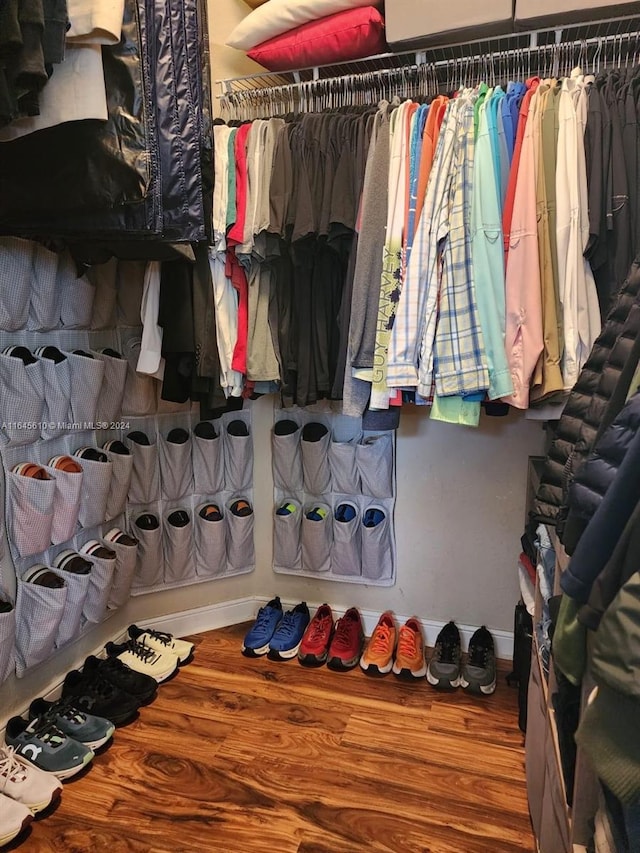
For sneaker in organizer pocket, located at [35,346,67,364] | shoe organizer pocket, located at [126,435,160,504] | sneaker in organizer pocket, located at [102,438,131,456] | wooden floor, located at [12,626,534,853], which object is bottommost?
wooden floor, located at [12,626,534,853]

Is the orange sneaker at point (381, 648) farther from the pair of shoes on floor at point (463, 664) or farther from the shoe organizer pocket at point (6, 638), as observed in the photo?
the shoe organizer pocket at point (6, 638)

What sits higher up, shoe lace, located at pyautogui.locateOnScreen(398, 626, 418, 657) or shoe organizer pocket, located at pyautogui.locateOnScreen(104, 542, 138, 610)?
shoe organizer pocket, located at pyautogui.locateOnScreen(104, 542, 138, 610)

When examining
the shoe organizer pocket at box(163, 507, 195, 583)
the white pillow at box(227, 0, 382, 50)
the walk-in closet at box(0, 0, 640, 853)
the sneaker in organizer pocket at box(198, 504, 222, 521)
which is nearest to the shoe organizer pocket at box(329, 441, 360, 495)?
the walk-in closet at box(0, 0, 640, 853)

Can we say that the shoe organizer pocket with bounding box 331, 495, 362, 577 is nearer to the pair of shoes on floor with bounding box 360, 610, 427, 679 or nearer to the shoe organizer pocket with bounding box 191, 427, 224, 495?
the pair of shoes on floor with bounding box 360, 610, 427, 679

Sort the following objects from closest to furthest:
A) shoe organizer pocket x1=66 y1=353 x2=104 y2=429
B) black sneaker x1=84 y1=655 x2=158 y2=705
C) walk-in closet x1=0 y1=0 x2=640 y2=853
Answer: walk-in closet x1=0 y1=0 x2=640 y2=853 → shoe organizer pocket x1=66 y1=353 x2=104 y2=429 → black sneaker x1=84 y1=655 x2=158 y2=705

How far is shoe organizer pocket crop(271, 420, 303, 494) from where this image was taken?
2262mm

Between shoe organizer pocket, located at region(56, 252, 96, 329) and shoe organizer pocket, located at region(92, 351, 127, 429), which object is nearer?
shoe organizer pocket, located at region(56, 252, 96, 329)

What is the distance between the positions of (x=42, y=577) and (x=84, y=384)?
1.86 ft

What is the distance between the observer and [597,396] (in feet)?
2.64

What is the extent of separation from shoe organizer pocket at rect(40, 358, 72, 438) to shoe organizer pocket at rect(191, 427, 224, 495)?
0.52 metres

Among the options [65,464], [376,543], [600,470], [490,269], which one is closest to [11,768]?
[65,464]

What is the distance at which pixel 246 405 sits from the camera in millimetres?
2328

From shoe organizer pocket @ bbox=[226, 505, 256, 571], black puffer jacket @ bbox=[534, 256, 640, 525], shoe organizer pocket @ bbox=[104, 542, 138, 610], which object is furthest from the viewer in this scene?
shoe organizer pocket @ bbox=[226, 505, 256, 571]

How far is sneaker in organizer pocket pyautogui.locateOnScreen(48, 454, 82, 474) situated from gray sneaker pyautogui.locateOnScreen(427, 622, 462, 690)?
1.30 meters
